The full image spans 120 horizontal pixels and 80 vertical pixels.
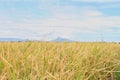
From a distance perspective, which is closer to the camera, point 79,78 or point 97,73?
point 79,78

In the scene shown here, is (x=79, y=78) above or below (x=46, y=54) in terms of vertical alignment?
below

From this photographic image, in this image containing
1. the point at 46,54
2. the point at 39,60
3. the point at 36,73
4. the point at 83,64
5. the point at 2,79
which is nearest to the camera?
the point at 2,79

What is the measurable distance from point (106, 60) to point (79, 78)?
164 cm

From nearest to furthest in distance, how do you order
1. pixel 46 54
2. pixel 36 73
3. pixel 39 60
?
pixel 36 73 → pixel 39 60 → pixel 46 54

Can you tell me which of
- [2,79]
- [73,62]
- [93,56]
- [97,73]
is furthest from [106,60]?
[2,79]

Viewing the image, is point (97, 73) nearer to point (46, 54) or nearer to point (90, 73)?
point (90, 73)

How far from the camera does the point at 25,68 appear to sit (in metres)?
3.84

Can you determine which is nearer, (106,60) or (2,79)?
(2,79)

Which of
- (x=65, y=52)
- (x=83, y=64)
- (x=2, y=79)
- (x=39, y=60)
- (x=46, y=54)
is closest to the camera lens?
(x=2, y=79)

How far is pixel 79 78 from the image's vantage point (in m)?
4.05

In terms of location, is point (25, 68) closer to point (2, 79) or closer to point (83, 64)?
point (2, 79)

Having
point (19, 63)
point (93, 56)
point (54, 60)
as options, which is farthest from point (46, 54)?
point (93, 56)

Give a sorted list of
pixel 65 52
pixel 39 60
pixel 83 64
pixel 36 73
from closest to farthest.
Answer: pixel 36 73 < pixel 39 60 < pixel 83 64 < pixel 65 52

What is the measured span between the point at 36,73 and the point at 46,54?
2.50ft
